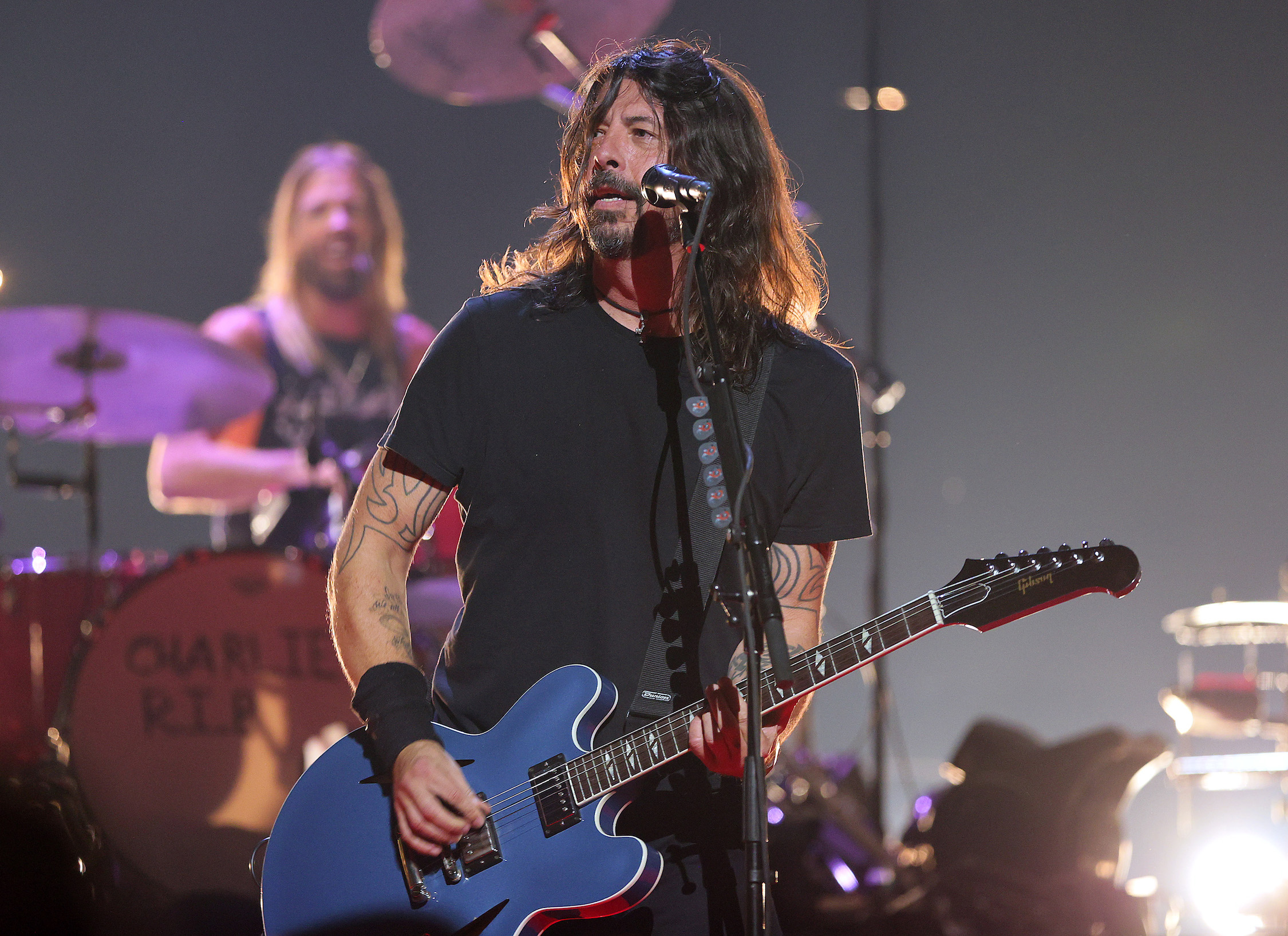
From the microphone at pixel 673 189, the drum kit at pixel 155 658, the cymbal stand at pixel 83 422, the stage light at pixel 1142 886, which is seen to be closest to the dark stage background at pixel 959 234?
the stage light at pixel 1142 886

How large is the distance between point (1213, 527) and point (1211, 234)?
4.57ft

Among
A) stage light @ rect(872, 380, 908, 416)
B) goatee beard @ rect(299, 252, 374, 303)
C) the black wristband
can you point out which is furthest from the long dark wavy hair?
goatee beard @ rect(299, 252, 374, 303)

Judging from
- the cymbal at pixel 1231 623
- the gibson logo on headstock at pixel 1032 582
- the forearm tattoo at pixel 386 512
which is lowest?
the gibson logo on headstock at pixel 1032 582

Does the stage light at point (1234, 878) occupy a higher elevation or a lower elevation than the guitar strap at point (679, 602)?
lower

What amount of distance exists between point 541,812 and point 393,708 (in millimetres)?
299

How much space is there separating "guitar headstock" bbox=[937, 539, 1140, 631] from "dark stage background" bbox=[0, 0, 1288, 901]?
394 cm

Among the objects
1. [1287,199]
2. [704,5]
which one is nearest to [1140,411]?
[1287,199]

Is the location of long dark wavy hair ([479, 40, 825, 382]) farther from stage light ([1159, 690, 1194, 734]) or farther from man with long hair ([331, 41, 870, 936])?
stage light ([1159, 690, 1194, 734])

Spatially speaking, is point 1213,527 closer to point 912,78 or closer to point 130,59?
point 912,78

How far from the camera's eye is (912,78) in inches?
240

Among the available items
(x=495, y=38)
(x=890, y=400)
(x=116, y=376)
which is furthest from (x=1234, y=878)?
(x=116, y=376)

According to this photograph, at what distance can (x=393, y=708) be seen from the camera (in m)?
1.85

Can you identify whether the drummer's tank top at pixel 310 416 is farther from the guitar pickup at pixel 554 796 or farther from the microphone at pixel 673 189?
the microphone at pixel 673 189

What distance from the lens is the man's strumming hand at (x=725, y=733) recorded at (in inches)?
68.7
